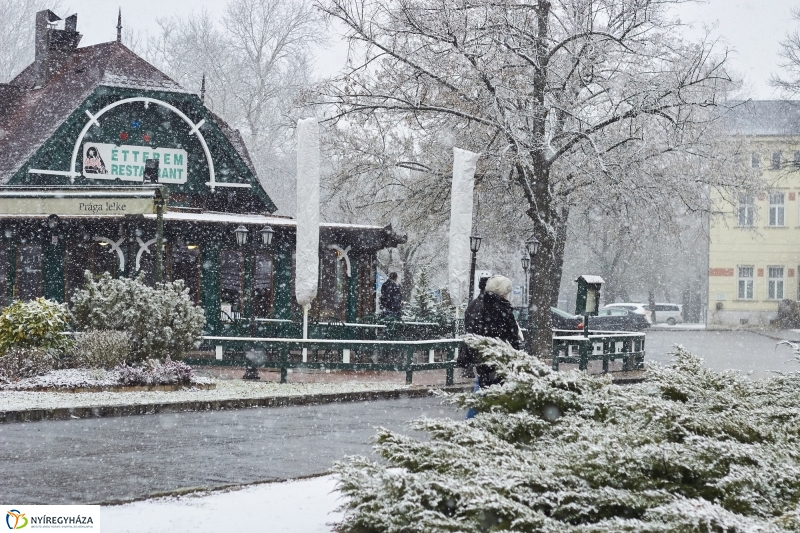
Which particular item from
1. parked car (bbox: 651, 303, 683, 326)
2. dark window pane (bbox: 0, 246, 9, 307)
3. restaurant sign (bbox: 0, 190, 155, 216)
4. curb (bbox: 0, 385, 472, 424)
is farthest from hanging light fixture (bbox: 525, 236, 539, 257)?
parked car (bbox: 651, 303, 683, 326)

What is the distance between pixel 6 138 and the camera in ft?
94.2

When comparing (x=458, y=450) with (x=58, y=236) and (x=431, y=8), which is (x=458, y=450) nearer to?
(x=431, y=8)

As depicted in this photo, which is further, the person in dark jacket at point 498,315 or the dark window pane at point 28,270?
the dark window pane at point 28,270

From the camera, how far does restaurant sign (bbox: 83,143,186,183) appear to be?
27.1 metres

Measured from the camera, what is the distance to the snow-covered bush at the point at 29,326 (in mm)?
16172

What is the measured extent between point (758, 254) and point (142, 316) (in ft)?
142

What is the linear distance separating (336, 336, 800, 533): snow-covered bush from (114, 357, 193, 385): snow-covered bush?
10.9 m

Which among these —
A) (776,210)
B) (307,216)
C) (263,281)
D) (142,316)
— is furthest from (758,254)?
(142,316)

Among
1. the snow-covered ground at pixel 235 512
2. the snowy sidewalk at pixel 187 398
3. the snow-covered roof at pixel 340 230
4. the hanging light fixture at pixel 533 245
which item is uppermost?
the snow-covered roof at pixel 340 230

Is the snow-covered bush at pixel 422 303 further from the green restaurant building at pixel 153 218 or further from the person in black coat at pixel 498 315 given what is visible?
the person in black coat at pixel 498 315

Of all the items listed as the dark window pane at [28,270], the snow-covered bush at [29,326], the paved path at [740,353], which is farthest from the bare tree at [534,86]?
the dark window pane at [28,270]

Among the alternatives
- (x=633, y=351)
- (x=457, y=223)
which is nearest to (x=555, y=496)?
(x=457, y=223)

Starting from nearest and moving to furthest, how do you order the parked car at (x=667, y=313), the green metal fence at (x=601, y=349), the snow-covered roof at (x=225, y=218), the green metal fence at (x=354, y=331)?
the green metal fence at (x=601, y=349), the green metal fence at (x=354, y=331), the snow-covered roof at (x=225, y=218), the parked car at (x=667, y=313)

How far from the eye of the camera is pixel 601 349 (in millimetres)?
22734
